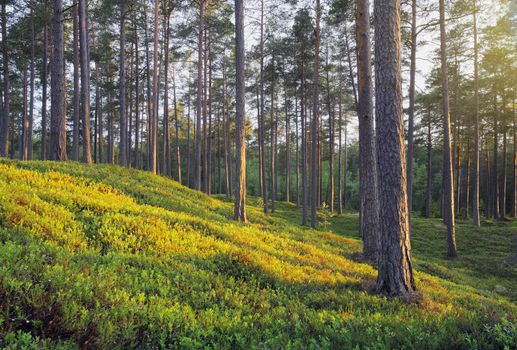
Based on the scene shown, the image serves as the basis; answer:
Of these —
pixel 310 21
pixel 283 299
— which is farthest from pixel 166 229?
pixel 310 21

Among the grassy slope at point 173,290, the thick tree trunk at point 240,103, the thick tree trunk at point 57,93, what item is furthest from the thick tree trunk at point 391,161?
the thick tree trunk at point 57,93

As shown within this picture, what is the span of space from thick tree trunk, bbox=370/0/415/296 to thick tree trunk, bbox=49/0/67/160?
13.2 meters

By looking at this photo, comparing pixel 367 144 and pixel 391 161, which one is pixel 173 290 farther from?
pixel 367 144

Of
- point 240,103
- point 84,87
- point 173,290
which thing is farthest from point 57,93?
point 173,290

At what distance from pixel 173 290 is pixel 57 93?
12547mm

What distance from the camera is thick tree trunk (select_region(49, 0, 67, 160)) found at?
13016mm

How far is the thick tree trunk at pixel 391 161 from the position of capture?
5773 mm

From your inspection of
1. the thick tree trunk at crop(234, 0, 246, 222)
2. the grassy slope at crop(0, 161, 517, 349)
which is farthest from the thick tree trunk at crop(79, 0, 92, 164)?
the thick tree trunk at crop(234, 0, 246, 222)

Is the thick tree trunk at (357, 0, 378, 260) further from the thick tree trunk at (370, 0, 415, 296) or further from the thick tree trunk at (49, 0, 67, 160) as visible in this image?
the thick tree trunk at (49, 0, 67, 160)

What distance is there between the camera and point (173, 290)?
4.50 metres

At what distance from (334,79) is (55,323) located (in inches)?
1193

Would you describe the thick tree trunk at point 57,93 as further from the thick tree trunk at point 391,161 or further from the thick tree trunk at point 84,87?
the thick tree trunk at point 391,161

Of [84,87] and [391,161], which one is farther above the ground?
[84,87]

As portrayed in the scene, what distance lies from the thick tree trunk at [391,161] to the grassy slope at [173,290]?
0.61 m
